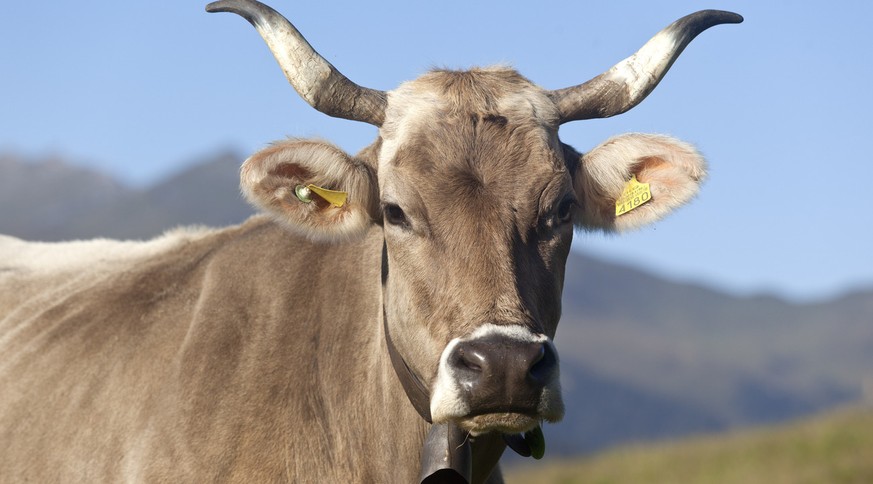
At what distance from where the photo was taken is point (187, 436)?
20.0ft

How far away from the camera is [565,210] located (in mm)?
5867

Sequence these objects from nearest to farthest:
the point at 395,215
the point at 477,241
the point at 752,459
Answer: the point at 477,241 → the point at 395,215 → the point at 752,459

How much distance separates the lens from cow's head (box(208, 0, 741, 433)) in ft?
16.8

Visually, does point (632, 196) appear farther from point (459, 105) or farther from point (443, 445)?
point (443, 445)

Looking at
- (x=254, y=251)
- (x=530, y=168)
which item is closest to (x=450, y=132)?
(x=530, y=168)

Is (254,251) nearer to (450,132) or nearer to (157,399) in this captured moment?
(157,399)

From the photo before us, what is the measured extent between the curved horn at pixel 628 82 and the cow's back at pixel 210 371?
1399mm

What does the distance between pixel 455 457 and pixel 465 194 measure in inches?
50.1

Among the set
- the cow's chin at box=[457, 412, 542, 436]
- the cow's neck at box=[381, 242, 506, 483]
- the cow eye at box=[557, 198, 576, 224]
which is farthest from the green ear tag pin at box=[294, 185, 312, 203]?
the cow's chin at box=[457, 412, 542, 436]

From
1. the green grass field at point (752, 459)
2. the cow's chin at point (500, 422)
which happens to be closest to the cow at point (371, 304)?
the cow's chin at point (500, 422)

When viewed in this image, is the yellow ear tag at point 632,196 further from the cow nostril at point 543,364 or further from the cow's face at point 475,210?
the cow nostril at point 543,364

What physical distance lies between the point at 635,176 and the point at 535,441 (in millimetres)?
1792

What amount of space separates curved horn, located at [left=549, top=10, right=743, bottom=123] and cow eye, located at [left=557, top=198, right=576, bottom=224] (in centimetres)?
70

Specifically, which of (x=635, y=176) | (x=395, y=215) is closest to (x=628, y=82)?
(x=635, y=176)
